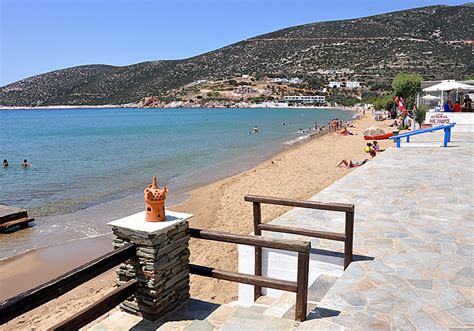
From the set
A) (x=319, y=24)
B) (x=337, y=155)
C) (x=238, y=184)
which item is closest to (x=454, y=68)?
(x=319, y=24)

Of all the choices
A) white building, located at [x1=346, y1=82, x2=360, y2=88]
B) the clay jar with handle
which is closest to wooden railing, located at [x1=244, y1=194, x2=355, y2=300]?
the clay jar with handle

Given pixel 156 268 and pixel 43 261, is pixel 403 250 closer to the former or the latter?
pixel 156 268

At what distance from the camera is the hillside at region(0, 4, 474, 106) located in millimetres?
99513

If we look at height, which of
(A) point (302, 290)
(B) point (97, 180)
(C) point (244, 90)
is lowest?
(B) point (97, 180)

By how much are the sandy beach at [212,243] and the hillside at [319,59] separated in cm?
7065

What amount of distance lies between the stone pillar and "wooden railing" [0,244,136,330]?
0.12 meters

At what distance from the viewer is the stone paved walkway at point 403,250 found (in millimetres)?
3765

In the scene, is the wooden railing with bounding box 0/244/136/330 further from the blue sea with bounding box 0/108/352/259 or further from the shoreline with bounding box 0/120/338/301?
the blue sea with bounding box 0/108/352/259

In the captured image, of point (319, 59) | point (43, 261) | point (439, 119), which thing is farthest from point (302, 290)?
point (319, 59)

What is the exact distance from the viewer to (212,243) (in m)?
9.55

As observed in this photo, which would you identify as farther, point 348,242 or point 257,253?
point 257,253

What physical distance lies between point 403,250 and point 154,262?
3.26m

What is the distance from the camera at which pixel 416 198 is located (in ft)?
26.5

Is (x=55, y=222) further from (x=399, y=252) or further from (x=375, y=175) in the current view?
(x=399, y=252)
